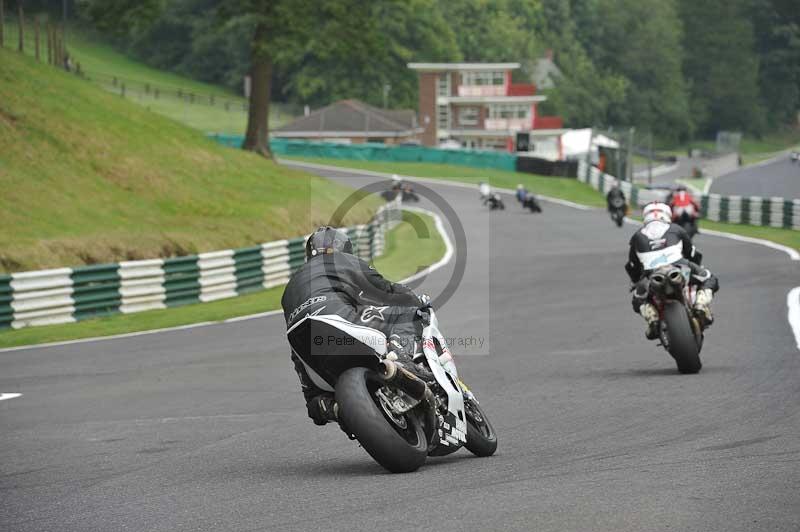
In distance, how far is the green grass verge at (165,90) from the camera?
104 meters

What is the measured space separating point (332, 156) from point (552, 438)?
226ft

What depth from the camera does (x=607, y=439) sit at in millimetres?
8836

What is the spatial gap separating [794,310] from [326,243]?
11.8 metres

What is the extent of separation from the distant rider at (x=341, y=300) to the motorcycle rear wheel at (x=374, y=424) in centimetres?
35

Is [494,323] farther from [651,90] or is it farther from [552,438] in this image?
[651,90]

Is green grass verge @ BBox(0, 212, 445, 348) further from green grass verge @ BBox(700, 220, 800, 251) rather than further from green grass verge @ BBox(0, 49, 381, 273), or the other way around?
green grass verge @ BBox(700, 220, 800, 251)

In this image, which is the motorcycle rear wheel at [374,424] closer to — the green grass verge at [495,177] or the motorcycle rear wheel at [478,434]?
the motorcycle rear wheel at [478,434]

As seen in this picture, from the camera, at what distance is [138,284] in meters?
22.2

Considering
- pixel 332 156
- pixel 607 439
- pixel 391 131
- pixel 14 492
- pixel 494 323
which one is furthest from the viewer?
pixel 391 131

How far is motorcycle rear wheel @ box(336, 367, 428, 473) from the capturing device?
7496 mm

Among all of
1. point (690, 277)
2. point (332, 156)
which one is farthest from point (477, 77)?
point (690, 277)

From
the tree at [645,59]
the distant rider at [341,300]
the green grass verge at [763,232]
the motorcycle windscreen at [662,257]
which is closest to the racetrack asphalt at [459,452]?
the distant rider at [341,300]

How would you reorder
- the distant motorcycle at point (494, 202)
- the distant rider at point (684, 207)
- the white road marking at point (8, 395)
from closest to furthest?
1. the white road marking at point (8, 395)
2. the distant rider at point (684, 207)
3. the distant motorcycle at point (494, 202)

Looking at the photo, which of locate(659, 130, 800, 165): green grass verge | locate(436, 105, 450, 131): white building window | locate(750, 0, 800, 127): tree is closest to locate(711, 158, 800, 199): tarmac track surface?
locate(436, 105, 450, 131): white building window
